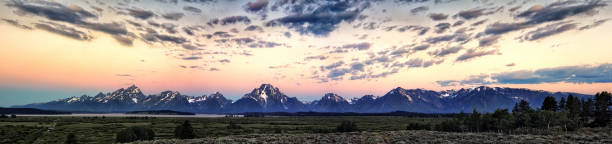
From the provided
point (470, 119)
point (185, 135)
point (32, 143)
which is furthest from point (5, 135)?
point (470, 119)

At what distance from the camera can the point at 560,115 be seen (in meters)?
73.2

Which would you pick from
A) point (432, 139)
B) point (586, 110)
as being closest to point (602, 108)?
point (586, 110)

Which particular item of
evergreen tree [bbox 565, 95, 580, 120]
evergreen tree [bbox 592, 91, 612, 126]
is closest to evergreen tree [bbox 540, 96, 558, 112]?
evergreen tree [bbox 565, 95, 580, 120]

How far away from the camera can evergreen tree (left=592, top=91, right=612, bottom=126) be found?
3181 inches

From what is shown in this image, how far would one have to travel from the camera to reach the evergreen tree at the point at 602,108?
80806 millimetres

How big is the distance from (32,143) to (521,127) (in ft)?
503

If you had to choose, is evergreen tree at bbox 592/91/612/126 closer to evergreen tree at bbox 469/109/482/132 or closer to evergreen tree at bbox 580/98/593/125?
evergreen tree at bbox 580/98/593/125

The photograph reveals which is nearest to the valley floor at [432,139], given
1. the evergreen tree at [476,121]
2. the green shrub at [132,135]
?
the green shrub at [132,135]

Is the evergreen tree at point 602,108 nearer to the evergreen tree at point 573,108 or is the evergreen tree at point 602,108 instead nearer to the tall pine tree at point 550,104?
the evergreen tree at point 573,108

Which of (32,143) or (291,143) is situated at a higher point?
(291,143)

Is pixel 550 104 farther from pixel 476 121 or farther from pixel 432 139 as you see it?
pixel 432 139

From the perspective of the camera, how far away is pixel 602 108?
82.2m

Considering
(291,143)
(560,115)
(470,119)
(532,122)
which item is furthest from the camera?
(470,119)

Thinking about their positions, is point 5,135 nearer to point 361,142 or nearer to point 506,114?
point 361,142
